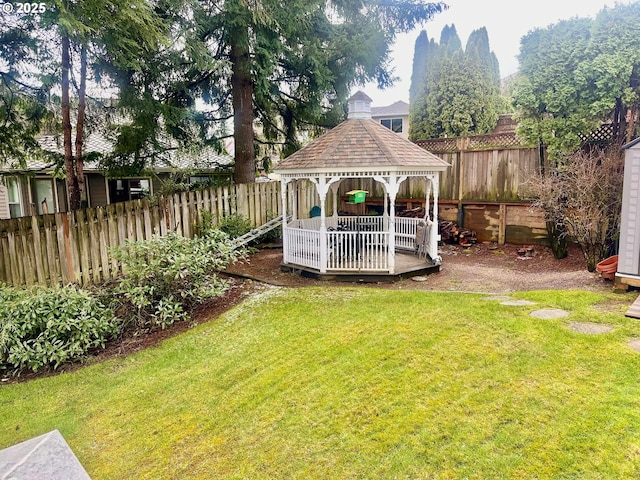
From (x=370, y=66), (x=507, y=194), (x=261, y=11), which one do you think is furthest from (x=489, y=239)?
(x=261, y=11)

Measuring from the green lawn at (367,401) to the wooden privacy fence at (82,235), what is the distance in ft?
8.93

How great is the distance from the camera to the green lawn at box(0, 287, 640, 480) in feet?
10.6

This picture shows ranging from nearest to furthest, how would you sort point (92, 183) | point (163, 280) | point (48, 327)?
point (48, 327) < point (163, 280) < point (92, 183)

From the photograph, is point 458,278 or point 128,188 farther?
point 128,188

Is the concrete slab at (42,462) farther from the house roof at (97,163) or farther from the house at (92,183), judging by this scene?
the house at (92,183)

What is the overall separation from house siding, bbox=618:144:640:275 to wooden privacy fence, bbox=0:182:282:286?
865 centimetres

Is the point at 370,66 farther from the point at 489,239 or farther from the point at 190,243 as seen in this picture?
the point at 190,243

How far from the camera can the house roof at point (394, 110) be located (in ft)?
95.6

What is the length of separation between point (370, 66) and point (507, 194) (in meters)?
5.19

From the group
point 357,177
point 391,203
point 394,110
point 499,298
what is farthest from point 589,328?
point 394,110

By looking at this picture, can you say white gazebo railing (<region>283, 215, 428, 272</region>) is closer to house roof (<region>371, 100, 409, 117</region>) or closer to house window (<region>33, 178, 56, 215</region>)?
house window (<region>33, 178, 56, 215</region>)

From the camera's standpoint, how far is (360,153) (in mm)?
8781

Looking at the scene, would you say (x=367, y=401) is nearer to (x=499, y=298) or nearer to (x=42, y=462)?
(x=42, y=462)

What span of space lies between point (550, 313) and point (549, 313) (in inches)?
0.5
